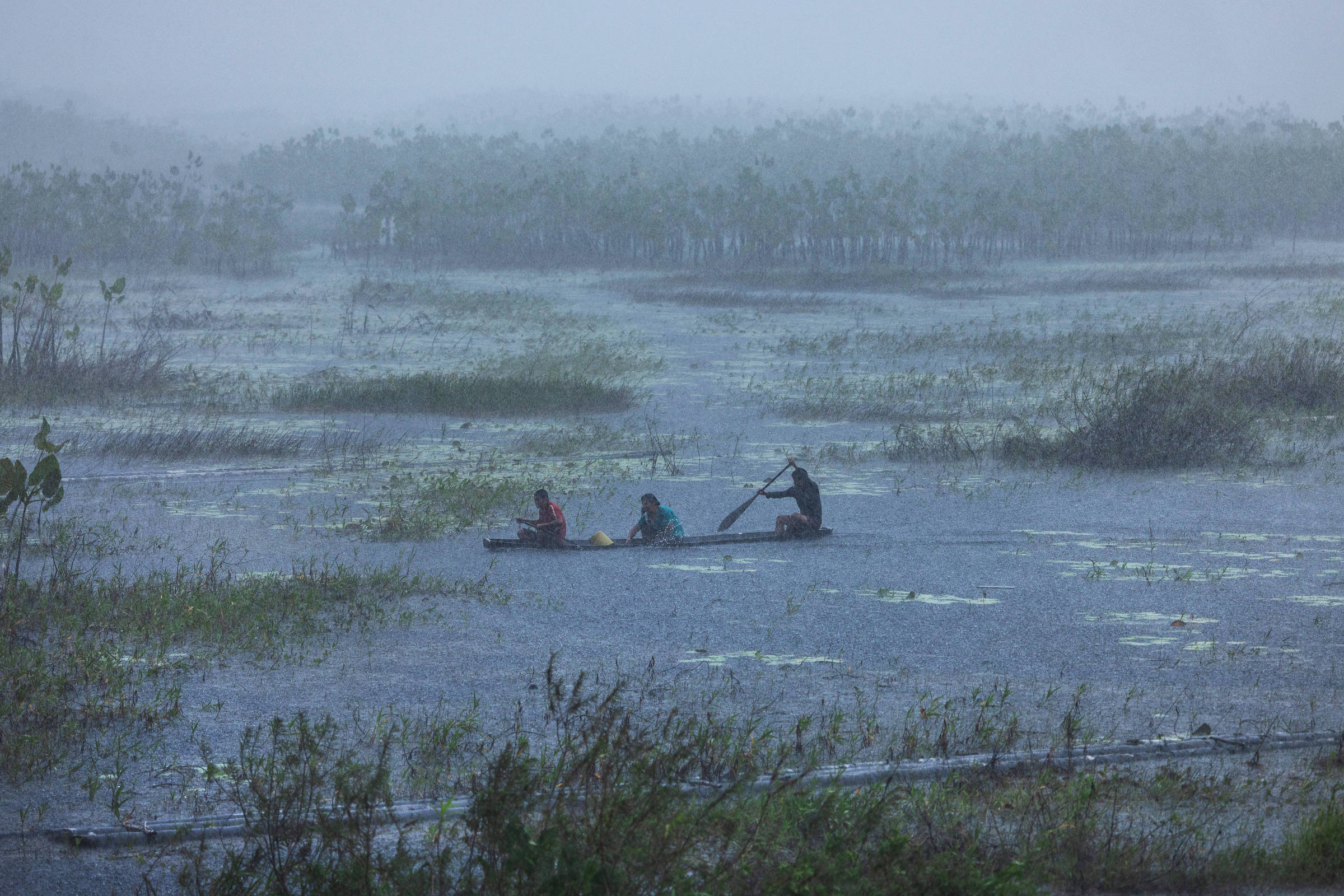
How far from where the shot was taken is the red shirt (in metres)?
12.4

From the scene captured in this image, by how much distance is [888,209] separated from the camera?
184ft

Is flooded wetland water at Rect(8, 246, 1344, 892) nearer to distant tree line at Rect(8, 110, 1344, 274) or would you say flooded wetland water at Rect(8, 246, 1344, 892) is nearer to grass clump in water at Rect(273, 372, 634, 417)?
grass clump in water at Rect(273, 372, 634, 417)

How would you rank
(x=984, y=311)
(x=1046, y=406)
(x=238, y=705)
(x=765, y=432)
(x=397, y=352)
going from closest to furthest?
(x=238, y=705) → (x=765, y=432) → (x=1046, y=406) → (x=397, y=352) → (x=984, y=311)

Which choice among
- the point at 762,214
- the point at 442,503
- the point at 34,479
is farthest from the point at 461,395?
the point at 762,214

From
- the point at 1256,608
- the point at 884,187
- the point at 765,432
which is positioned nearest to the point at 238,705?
the point at 1256,608

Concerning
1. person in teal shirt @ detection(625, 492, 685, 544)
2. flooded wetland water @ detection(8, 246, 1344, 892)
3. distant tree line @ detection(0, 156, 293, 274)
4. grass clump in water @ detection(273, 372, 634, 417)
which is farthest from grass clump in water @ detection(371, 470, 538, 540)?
distant tree line @ detection(0, 156, 293, 274)

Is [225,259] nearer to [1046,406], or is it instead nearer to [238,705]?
[1046,406]

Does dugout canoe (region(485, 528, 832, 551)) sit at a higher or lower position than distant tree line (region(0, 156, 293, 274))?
lower

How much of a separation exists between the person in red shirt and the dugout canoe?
51 mm

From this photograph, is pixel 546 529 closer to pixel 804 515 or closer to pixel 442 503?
pixel 442 503

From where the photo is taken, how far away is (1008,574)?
11555mm

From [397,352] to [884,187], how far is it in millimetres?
37669

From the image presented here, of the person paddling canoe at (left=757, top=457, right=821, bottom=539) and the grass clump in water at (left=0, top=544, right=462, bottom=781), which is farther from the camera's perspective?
the person paddling canoe at (left=757, top=457, right=821, bottom=539)

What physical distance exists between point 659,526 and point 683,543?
305 mm
